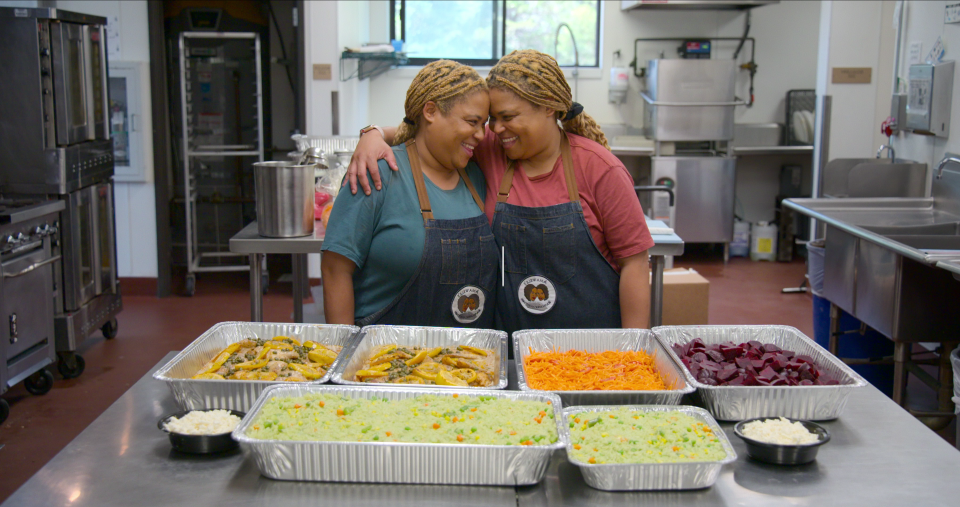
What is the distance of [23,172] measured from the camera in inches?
163

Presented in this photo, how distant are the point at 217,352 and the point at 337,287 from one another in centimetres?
35

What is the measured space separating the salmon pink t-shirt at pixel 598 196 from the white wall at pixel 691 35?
17.3ft

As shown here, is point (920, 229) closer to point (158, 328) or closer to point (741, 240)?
point (741, 240)

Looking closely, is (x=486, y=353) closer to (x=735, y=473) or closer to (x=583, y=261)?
(x=583, y=261)

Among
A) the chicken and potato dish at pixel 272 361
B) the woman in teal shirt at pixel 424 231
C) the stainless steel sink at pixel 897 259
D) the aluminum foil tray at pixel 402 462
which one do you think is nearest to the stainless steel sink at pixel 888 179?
the stainless steel sink at pixel 897 259

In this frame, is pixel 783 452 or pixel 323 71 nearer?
pixel 783 452

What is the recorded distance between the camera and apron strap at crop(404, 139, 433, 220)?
2.18 meters

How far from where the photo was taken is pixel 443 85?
82.1 inches

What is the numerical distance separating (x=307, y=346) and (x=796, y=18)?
A: 6795mm

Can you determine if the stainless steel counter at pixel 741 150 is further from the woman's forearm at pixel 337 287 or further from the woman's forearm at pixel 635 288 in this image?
the woman's forearm at pixel 337 287

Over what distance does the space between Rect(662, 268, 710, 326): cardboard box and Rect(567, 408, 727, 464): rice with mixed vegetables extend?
2.58 meters

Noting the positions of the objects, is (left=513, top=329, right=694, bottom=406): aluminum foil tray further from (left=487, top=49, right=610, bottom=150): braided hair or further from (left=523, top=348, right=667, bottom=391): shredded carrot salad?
(left=487, top=49, right=610, bottom=150): braided hair

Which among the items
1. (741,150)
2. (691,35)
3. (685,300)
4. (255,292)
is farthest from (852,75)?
(255,292)

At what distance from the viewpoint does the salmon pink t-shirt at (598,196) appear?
225cm
